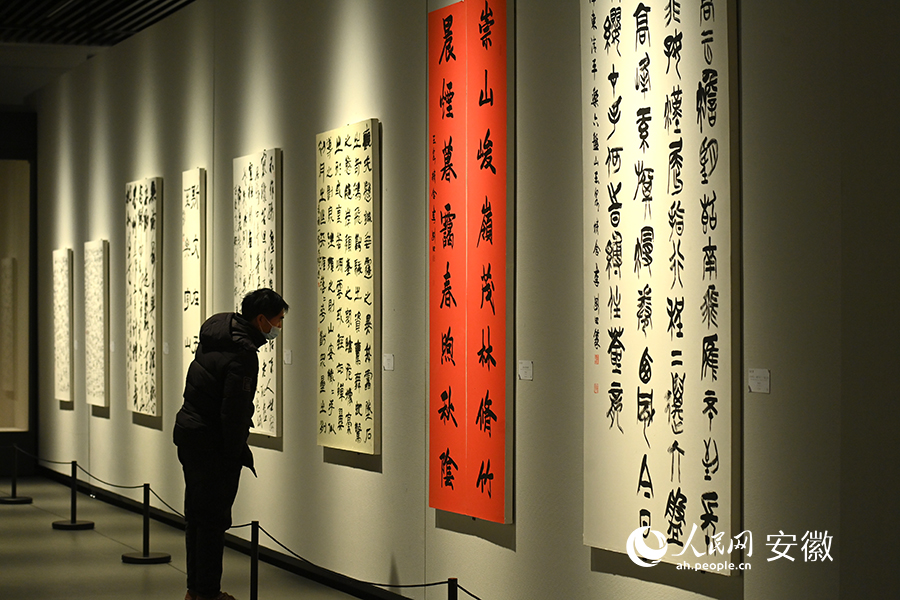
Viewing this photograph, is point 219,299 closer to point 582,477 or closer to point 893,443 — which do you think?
point 582,477

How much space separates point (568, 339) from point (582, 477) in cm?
61

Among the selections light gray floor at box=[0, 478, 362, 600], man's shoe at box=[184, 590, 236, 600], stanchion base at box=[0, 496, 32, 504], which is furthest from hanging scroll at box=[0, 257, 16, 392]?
man's shoe at box=[184, 590, 236, 600]

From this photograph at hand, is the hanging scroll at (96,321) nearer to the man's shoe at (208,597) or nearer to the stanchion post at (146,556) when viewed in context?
the stanchion post at (146,556)

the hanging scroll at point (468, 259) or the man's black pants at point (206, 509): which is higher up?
the hanging scroll at point (468, 259)

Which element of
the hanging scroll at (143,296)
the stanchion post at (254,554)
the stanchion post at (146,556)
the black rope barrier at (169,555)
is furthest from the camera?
the hanging scroll at (143,296)

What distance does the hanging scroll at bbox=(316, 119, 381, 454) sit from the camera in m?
6.66

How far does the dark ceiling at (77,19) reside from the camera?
11.2 metres

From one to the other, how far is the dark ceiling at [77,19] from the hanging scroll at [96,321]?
230 cm

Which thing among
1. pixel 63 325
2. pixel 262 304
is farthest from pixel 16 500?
pixel 262 304

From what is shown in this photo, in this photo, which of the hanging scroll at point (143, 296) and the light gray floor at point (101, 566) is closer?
the light gray floor at point (101, 566)

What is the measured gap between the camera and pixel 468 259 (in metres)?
5.76

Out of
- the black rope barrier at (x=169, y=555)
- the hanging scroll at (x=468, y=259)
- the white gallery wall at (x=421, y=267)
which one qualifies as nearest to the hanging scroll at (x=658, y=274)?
the white gallery wall at (x=421, y=267)

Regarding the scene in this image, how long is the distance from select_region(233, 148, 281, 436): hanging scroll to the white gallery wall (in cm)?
11

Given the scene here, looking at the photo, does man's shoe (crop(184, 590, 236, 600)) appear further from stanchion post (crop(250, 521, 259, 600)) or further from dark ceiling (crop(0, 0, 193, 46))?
dark ceiling (crop(0, 0, 193, 46))
